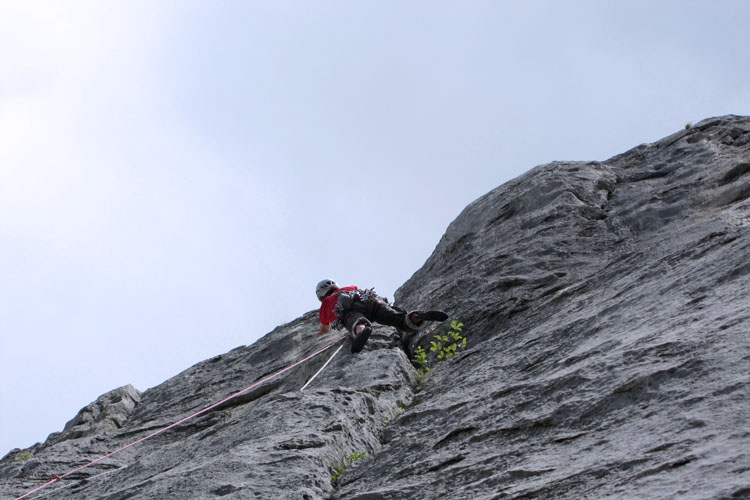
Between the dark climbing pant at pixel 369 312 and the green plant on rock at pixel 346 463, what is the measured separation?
335 centimetres

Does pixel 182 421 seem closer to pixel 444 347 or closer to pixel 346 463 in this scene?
pixel 444 347

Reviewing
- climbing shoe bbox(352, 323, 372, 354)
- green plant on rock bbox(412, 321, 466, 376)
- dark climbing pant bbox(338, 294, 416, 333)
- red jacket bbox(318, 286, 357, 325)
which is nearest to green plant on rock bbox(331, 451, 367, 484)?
green plant on rock bbox(412, 321, 466, 376)

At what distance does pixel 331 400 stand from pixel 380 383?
0.73m

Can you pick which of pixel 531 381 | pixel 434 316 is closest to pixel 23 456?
pixel 434 316

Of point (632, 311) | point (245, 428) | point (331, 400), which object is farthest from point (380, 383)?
point (632, 311)

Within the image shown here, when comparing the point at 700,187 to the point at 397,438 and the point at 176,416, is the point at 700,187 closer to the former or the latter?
the point at 397,438

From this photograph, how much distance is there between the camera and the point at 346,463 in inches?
281

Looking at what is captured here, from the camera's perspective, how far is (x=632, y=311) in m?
7.18

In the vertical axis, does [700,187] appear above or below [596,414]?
above

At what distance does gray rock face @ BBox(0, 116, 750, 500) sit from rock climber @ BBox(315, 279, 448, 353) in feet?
0.71

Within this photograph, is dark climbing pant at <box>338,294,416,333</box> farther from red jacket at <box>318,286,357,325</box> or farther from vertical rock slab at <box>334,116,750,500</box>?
red jacket at <box>318,286,357,325</box>

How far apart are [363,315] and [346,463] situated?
3.92m

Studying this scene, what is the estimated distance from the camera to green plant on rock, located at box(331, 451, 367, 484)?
6.87 metres

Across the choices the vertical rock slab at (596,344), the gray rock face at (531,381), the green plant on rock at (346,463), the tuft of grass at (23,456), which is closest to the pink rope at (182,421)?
the gray rock face at (531,381)
